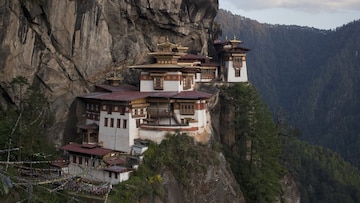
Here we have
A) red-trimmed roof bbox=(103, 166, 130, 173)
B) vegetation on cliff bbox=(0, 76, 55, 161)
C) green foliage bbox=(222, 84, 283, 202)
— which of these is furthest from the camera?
green foliage bbox=(222, 84, 283, 202)

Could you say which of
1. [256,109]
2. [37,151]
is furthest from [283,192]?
[37,151]

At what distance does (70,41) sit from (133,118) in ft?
32.5

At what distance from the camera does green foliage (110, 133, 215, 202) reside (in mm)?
30109

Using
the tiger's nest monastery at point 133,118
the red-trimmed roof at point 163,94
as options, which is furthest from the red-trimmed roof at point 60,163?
the red-trimmed roof at point 163,94

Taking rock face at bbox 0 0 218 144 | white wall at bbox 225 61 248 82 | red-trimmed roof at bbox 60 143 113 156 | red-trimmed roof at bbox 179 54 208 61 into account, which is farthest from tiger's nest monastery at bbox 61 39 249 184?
white wall at bbox 225 61 248 82

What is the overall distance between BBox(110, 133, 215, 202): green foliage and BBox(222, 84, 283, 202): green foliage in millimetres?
7973

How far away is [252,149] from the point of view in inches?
1714

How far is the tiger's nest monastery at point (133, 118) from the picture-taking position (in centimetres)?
3366

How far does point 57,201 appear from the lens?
2847 cm

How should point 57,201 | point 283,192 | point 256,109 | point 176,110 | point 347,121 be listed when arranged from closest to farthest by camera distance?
point 57,201 < point 176,110 < point 256,109 < point 283,192 < point 347,121

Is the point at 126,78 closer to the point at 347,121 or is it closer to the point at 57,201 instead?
the point at 57,201

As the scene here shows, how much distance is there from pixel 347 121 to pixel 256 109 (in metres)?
126

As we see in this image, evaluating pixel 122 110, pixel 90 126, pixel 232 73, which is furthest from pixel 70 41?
pixel 232 73

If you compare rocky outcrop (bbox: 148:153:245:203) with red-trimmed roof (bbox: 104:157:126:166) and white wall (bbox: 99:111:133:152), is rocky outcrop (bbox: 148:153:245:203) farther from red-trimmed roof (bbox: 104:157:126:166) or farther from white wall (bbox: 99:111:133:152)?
white wall (bbox: 99:111:133:152)
